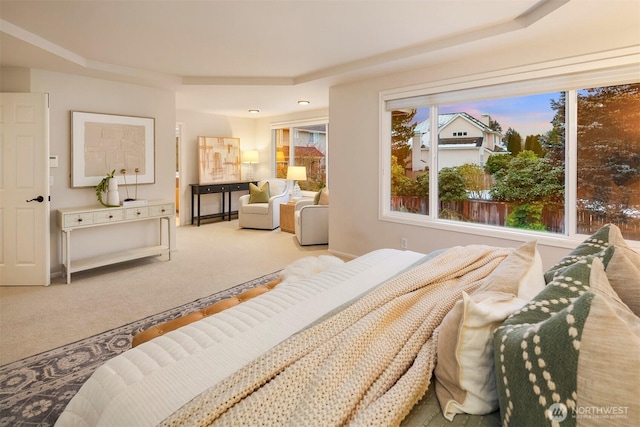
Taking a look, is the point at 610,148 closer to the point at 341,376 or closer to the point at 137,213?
the point at 341,376

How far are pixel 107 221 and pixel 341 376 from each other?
13.4ft

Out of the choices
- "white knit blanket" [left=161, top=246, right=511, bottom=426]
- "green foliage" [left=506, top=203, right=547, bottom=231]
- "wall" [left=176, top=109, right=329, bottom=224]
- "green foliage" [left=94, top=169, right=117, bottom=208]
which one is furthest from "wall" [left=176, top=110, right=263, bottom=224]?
"white knit blanket" [left=161, top=246, right=511, bottom=426]

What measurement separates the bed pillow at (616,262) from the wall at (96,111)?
190 inches

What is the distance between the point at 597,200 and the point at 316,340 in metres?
3.13

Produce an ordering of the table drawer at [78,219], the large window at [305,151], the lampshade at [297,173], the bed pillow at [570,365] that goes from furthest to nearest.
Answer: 1. the large window at [305,151]
2. the lampshade at [297,173]
3. the table drawer at [78,219]
4. the bed pillow at [570,365]

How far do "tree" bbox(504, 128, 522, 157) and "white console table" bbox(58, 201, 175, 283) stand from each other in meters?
4.12

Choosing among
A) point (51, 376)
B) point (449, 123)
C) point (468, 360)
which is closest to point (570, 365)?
point (468, 360)

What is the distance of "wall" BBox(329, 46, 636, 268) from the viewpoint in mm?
3936

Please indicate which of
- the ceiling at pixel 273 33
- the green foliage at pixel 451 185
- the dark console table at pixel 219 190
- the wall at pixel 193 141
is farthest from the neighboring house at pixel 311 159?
Answer: the green foliage at pixel 451 185

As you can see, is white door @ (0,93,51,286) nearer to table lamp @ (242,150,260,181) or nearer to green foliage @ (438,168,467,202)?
green foliage @ (438,168,467,202)

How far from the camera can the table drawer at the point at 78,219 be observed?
3836 mm

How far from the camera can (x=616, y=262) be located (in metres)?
1.10

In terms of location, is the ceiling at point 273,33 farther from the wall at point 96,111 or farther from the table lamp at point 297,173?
the table lamp at point 297,173

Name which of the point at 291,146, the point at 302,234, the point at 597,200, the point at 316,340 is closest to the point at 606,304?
the point at 316,340
